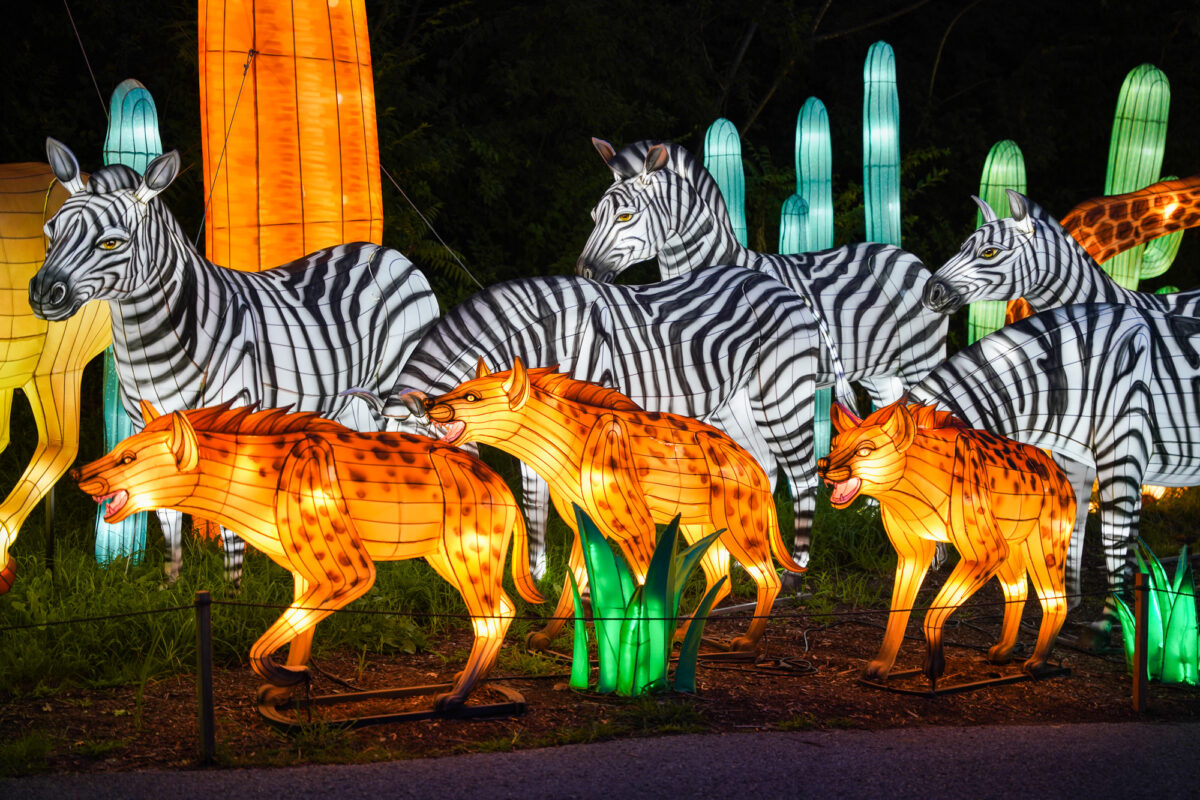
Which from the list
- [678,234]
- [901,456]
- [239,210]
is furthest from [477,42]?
[901,456]

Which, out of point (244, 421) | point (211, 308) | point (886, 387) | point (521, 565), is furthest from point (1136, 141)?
point (244, 421)

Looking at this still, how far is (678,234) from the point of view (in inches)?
352

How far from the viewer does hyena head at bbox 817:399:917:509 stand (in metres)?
6.18

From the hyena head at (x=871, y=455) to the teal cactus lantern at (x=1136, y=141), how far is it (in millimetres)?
5615

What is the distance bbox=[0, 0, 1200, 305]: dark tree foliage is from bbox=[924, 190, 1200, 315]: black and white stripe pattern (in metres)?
3.33

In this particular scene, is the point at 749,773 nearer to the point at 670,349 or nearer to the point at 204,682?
the point at 204,682

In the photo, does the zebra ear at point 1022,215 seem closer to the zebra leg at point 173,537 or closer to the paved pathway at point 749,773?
the paved pathway at point 749,773

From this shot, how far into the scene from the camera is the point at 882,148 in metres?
10.4

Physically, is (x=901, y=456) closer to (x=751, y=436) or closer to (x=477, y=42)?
(x=751, y=436)

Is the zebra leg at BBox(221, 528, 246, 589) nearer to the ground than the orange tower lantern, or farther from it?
nearer to the ground

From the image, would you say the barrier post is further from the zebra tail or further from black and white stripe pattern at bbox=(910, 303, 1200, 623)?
black and white stripe pattern at bbox=(910, 303, 1200, 623)

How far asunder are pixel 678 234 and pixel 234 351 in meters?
3.21

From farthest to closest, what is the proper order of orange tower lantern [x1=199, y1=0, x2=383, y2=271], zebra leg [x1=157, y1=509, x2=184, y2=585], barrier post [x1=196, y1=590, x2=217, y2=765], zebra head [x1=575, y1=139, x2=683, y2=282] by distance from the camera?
1. zebra head [x1=575, y1=139, x2=683, y2=282]
2. orange tower lantern [x1=199, y1=0, x2=383, y2=271]
3. zebra leg [x1=157, y1=509, x2=184, y2=585]
4. barrier post [x1=196, y1=590, x2=217, y2=765]

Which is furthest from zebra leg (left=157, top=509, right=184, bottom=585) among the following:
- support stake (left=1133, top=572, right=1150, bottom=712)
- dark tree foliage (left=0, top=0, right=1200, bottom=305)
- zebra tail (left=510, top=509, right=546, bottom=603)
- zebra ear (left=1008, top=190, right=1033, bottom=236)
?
zebra ear (left=1008, top=190, right=1033, bottom=236)
